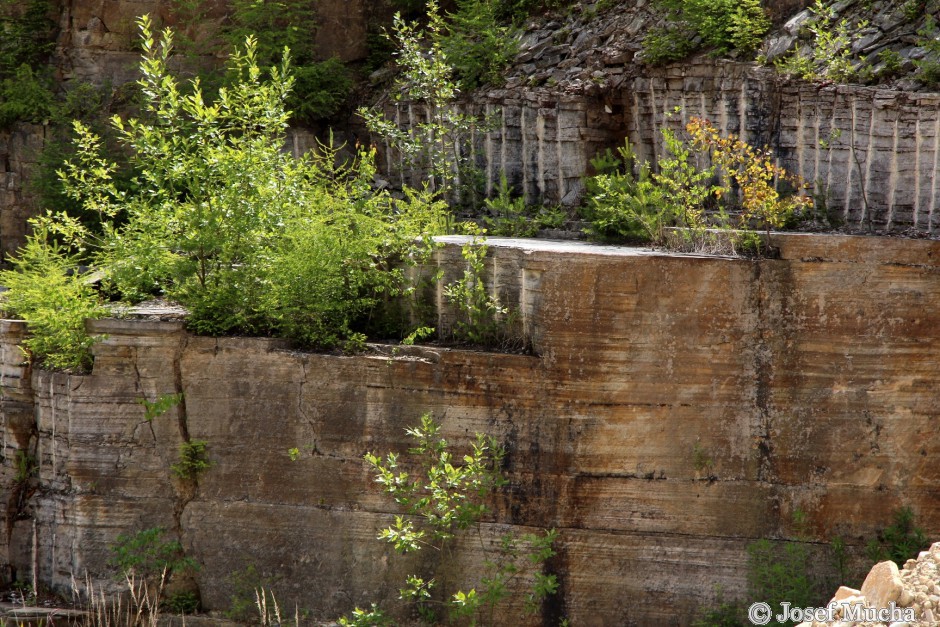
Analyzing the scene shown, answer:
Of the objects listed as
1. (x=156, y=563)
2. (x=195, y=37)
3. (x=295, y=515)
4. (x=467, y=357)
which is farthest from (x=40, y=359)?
(x=195, y=37)

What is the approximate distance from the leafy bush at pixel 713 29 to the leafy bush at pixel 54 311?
4914 millimetres

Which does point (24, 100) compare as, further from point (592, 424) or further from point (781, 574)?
point (781, 574)

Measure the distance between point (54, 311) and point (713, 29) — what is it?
564 cm

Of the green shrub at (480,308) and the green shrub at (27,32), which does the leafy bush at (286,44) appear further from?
the green shrub at (480,308)

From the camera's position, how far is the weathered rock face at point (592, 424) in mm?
7180

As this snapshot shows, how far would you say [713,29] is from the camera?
873 cm

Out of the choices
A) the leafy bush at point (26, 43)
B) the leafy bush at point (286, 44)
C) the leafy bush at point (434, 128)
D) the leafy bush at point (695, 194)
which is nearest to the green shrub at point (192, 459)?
the leafy bush at point (434, 128)

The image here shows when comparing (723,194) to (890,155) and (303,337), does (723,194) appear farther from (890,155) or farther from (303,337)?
(303,337)

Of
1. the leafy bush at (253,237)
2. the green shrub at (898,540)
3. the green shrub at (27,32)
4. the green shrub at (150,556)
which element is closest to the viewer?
the green shrub at (898,540)

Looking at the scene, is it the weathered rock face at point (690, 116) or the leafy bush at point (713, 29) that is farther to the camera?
the leafy bush at point (713, 29)

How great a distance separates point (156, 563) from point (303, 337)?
1.97 m

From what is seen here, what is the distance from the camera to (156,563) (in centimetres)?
781

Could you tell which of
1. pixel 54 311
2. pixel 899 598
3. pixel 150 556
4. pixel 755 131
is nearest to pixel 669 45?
pixel 755 131

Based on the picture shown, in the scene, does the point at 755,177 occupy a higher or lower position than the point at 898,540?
higher
